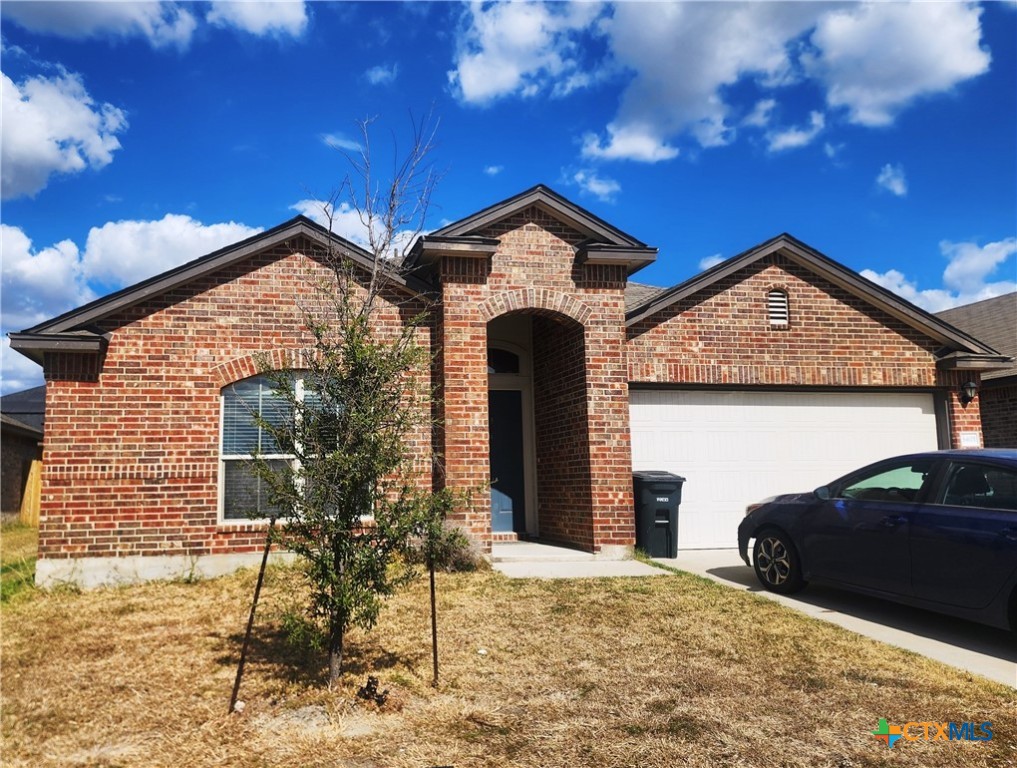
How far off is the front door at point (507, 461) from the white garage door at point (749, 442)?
216 centimetres

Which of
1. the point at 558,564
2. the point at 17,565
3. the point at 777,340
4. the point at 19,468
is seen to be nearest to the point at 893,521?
the point at 558,564

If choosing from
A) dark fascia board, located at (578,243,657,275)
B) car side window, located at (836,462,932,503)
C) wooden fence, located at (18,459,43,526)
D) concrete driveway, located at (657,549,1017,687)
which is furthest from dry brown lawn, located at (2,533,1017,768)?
wooden fence, located at (18,459,43,526)

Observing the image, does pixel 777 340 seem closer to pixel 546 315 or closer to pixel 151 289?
pixel 546 315

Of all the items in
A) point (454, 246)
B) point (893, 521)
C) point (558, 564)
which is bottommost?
point (558, 564)

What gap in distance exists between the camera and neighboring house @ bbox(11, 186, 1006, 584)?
886cm

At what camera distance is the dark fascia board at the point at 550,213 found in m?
9.99

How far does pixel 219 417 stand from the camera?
30.3 ft

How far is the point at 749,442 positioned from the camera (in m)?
Result: 11.3

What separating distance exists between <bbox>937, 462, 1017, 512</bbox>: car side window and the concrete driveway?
116 centimetres

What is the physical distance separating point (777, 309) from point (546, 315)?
364cm

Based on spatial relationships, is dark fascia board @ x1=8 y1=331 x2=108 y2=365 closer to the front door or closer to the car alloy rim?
the front door

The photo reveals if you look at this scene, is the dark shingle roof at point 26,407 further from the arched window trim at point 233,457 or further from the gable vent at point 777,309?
the gable vent at point 777,309

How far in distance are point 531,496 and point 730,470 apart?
3.12m

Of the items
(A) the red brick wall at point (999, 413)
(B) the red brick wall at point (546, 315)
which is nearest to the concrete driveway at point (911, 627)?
(B) the red brick wall at point (546, 315)
